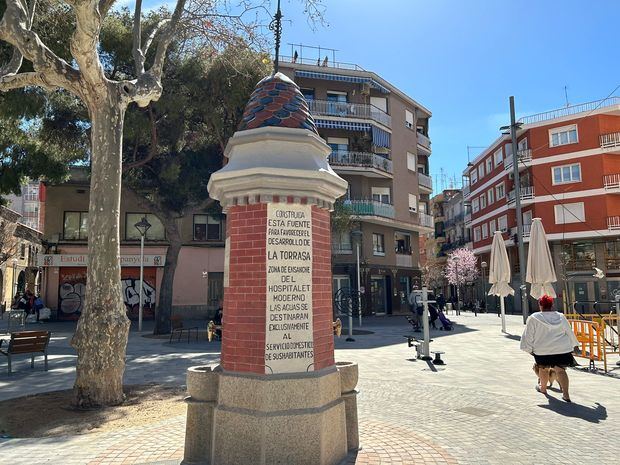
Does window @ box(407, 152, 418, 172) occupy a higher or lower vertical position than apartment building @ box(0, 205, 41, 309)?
higher

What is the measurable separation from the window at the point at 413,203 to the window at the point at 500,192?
11822mm

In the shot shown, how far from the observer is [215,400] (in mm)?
4617

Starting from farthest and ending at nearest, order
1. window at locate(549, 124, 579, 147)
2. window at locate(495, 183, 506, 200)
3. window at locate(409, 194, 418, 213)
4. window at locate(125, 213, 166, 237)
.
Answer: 1. window at locate(495, 183, 506, 200)
2. window at locate(549, 124, 579, 147)
3. window at locate(409, 194, 418, 213)
4. window at locate(125, 213, 166, 237)

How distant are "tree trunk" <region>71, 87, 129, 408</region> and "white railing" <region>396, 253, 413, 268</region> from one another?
2824 cm

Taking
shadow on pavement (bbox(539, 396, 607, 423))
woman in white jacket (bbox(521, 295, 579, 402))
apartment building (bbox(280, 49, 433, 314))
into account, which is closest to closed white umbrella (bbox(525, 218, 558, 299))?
woman in white jacket (bbox(521, 295, 579, 402))

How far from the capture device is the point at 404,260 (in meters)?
34.6

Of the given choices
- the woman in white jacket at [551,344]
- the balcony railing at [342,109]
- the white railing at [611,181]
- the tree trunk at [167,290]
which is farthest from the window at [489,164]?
the woman in white jacket at [551,344]

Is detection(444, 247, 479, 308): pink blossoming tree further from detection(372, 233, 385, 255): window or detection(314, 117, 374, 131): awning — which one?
detection(314, 117, 374, 131): awning

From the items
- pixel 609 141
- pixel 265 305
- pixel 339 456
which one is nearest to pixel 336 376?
pixel 339 456

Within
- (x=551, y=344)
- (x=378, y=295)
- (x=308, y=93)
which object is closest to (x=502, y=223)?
(x=378, y=295)

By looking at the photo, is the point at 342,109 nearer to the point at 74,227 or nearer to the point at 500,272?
the point at 500,272

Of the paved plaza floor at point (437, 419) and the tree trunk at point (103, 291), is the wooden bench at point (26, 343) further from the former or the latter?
the tree trunk at point (103, 291)

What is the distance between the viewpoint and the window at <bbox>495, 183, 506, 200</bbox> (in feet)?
143

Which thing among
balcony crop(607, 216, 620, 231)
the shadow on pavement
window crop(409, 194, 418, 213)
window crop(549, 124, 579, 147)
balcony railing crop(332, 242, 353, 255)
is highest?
window crop(549, 124, 579, 147)
